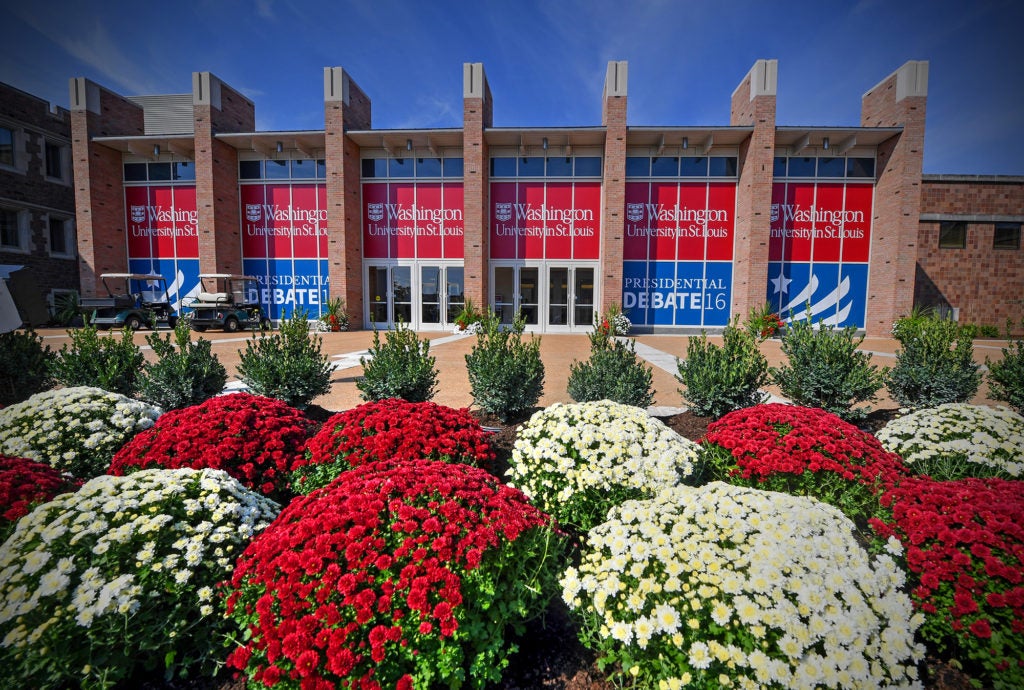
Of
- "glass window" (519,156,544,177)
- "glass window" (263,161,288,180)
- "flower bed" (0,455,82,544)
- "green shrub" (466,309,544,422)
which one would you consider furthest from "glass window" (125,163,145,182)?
"flower bed" (0,455,82,544)

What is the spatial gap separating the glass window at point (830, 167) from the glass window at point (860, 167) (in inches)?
10.1

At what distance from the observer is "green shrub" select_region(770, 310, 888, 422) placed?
4.57 meters

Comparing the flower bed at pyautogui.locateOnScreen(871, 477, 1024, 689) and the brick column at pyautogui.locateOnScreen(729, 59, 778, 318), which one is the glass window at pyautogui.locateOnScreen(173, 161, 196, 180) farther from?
the flower bed at pyautogui.locateOnScreen(871, 477, 1024, 689)

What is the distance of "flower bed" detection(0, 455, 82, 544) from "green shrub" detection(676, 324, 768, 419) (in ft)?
17.1

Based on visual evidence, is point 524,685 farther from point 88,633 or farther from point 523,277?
point 523,277

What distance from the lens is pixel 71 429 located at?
3188mm

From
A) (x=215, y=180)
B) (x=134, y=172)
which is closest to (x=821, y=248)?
(x=215, y=180)

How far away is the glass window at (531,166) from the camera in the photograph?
17984mm

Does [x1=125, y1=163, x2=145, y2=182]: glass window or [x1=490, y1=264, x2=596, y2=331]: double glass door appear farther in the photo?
[x1=125, y1=163, x2=145, y2=182]: glass window

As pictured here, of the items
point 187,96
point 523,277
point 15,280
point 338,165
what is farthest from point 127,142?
point 15,280

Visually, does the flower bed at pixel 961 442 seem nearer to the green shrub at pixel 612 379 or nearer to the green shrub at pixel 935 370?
the green shrub at pixel 935 370

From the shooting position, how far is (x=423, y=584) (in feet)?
4.60

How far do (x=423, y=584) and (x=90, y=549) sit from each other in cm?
137

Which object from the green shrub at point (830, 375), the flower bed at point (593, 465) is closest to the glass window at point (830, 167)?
the green shrub at point (830, 375)
